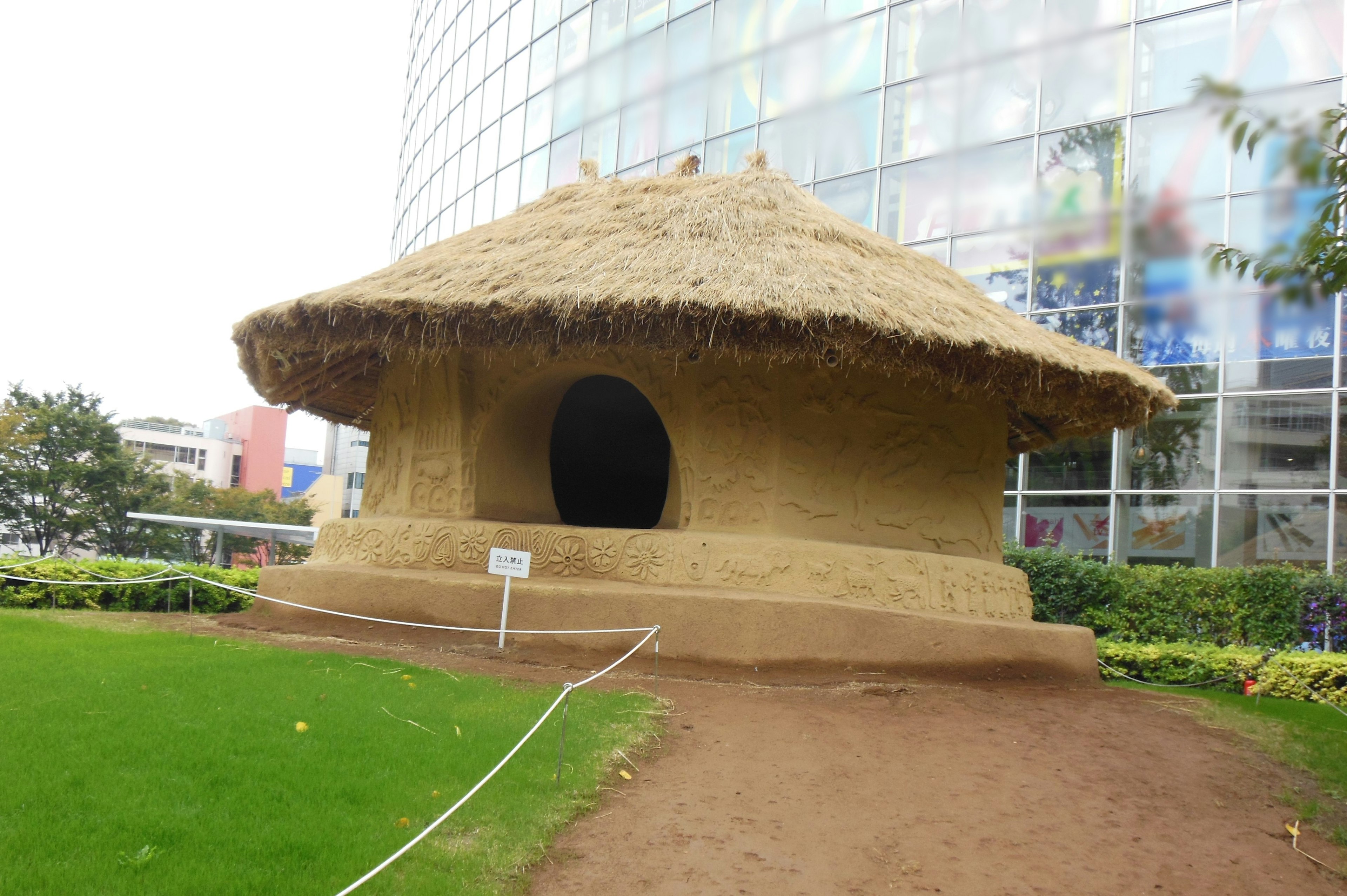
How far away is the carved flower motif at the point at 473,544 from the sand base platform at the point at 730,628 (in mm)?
209

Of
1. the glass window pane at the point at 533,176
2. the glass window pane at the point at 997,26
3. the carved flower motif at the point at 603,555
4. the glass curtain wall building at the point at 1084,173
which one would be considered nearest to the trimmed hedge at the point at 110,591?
the carved flower motif at the point at 603,555

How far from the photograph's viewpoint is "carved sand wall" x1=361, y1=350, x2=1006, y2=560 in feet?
26.7

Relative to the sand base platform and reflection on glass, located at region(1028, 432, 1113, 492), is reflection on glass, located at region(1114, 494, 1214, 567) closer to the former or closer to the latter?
reflection on glass, located at region(1028, 432, 1113, 492)

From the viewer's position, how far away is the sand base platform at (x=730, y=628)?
7.38m

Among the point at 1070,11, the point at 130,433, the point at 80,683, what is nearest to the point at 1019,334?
the point at 80,683

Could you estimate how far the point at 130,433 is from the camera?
4891cm

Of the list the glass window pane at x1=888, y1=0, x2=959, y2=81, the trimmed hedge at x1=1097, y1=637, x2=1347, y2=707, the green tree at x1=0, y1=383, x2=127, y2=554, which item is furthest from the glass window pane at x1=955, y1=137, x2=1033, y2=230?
the green tree at x1=0, y1=383, x2=127, y2=554

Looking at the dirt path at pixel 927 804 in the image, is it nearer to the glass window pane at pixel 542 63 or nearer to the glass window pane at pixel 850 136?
the glass window pane at pixel 850 136

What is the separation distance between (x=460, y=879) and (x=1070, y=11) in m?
17.0

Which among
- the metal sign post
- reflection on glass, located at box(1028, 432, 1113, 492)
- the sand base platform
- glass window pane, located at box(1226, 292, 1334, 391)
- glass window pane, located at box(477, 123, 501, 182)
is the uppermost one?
glass window pane, located at box(477, 123, 501, 182)

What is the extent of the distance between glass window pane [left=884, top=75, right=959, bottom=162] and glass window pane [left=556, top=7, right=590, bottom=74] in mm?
8545

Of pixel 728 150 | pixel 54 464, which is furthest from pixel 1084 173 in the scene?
pixel 54 464

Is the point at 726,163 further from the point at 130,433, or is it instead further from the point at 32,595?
the point at 130,433

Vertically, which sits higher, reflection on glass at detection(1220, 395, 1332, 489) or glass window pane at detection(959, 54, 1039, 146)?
glass window pane at detection(959, 54, 1039, 146)
